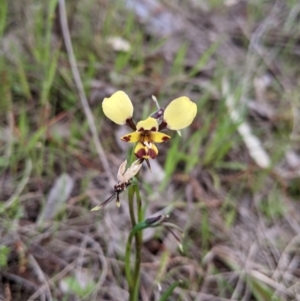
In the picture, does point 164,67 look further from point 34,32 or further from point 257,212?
point 257,212

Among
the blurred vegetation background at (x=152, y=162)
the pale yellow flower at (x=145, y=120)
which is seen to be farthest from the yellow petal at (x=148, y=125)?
the blurred vegetation background at (x=152, y=162)

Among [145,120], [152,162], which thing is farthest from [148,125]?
[152,162]

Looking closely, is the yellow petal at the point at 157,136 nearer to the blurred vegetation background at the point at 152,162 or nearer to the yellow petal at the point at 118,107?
the yellow petal at the point at 118,107

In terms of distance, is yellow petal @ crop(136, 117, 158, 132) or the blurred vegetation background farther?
the blurred vegetation background

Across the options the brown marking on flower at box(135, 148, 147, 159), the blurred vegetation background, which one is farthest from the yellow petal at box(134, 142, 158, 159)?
the blurred vegetation background

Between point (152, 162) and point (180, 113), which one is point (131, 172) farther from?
point (152, 162)

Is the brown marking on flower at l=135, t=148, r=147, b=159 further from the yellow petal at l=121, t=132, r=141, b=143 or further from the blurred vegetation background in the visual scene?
the blurred vegetation background
